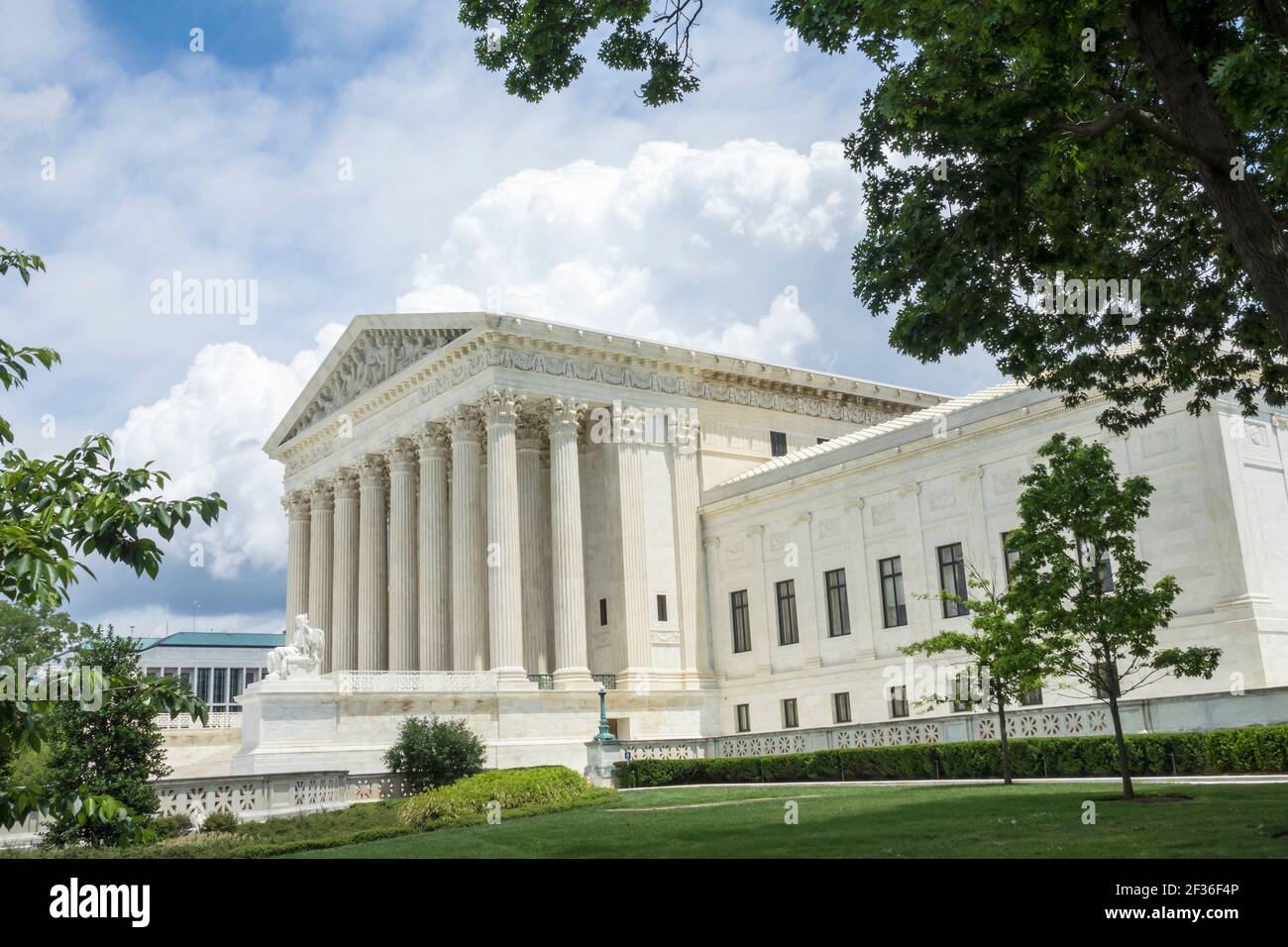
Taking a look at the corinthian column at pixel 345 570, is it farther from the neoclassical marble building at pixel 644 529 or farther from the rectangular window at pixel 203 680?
the rectangular window at pixel 203 680

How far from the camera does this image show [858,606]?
44.9 metres

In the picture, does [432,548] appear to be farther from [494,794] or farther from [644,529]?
[494,794]

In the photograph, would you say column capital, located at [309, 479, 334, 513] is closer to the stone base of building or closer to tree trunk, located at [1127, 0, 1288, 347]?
the stone base of building

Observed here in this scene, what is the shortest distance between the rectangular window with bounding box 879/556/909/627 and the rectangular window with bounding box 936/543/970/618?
2026 millimetres

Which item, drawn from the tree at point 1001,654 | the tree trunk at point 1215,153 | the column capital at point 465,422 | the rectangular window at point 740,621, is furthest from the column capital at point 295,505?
the tree trunk at point 1215,153

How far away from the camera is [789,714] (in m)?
47.8

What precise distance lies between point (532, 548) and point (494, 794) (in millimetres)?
24107

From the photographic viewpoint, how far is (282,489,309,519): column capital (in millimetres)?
65250

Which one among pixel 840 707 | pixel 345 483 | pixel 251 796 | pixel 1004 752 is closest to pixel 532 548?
pixel 345 483

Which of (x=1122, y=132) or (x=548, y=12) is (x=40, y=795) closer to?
(x=548, y=12)

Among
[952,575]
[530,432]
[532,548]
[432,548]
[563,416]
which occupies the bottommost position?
[952,575]

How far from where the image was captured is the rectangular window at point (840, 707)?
45312mm

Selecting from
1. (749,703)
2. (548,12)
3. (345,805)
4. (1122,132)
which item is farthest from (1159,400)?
(749,703)

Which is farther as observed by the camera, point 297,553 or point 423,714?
point 297,553
